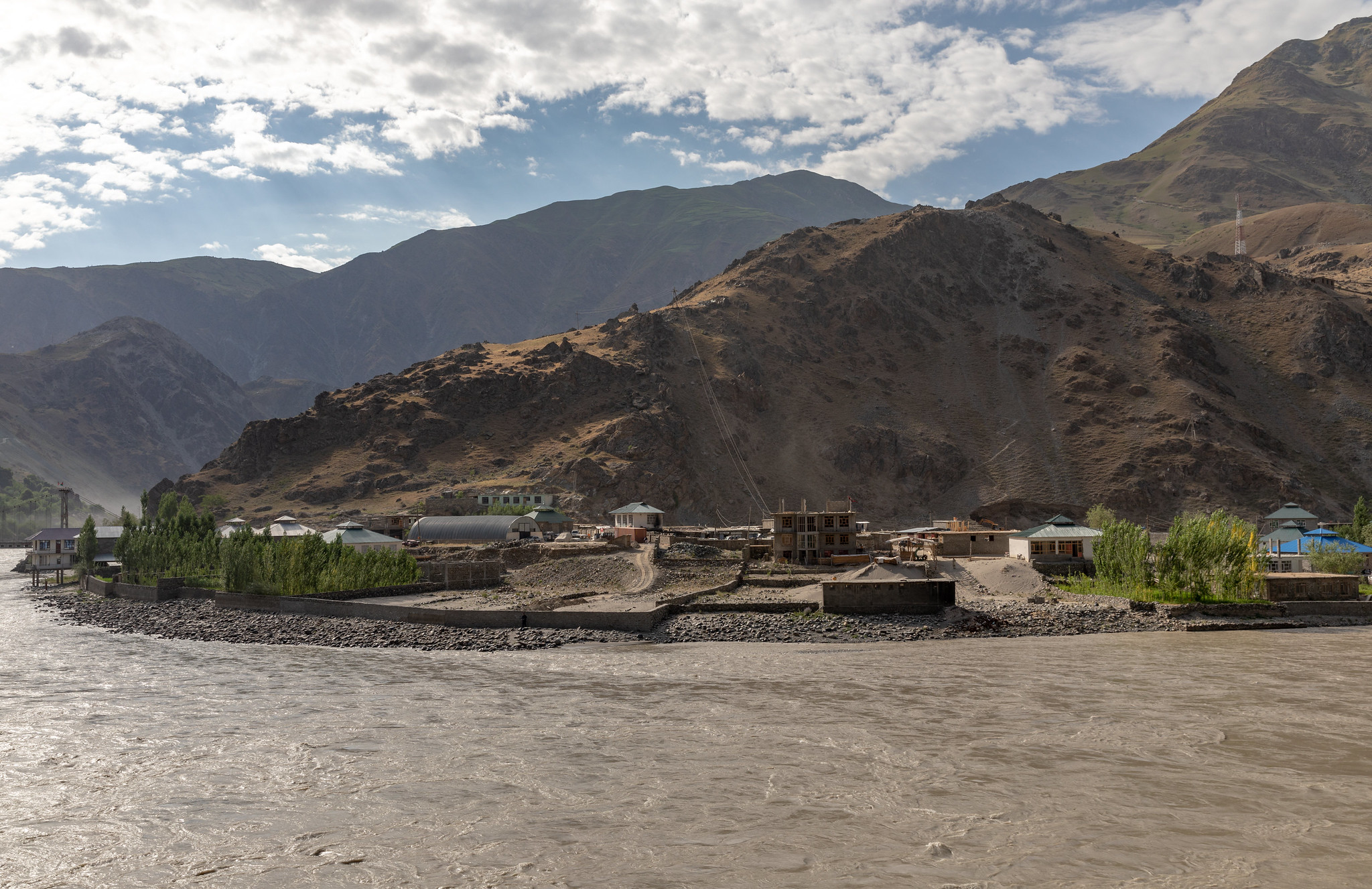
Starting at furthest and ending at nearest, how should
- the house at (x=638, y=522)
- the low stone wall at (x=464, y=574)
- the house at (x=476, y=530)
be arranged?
1. the house at (x=476, y=530)
2. the house at (x=638, y=522)
3. the low stone wall at (x=464, y=574)

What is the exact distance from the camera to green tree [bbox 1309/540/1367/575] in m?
63.4

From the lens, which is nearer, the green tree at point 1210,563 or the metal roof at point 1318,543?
the green tree at point 1210,563

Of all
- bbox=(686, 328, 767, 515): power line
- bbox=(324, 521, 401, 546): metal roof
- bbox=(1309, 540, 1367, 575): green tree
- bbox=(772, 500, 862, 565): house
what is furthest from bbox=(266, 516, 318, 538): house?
bbox=(1309, 540, 1367, 575): green tree

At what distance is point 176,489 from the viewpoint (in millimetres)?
124938

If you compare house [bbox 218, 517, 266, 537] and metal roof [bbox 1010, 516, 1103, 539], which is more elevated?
house [bbox 218, 517, 266, 537]

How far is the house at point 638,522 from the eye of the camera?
80562 millimetres

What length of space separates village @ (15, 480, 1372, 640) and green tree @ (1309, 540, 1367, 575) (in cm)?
19

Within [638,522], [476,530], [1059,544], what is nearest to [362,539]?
[476,530]

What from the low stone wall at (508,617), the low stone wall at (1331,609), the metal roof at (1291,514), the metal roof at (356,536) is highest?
the metal roof at (356,536)

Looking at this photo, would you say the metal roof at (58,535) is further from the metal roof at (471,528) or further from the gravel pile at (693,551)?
the gravel pile at (693,551)

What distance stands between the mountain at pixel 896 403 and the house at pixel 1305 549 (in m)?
41.0

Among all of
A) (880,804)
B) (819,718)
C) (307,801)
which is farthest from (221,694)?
(880,804)

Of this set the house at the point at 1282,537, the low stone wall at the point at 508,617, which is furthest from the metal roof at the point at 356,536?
the house at the point at 1282,537

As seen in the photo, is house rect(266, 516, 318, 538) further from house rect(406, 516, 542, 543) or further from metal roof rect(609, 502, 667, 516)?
metal roof rect(609, 502, 667, 516)
